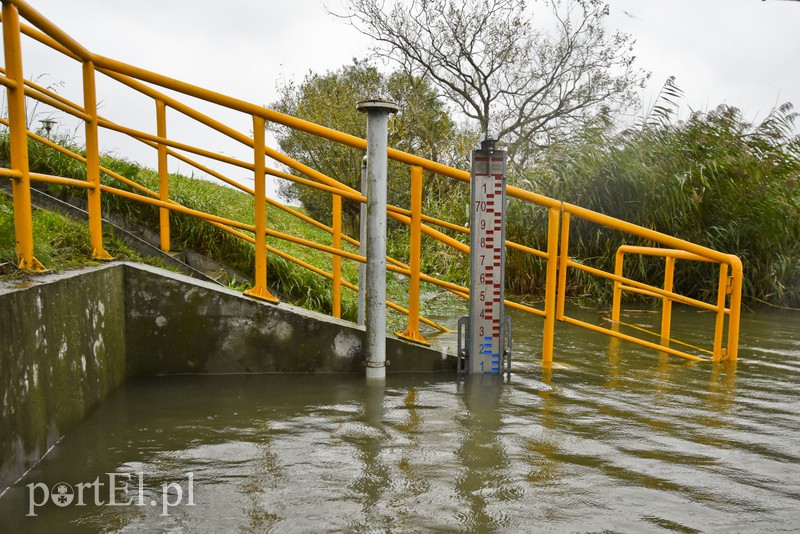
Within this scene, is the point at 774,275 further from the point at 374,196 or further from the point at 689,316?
the point at 374,196

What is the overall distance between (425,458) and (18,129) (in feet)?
7.42

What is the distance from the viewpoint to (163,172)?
197 inches

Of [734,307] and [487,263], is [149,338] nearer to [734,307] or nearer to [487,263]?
[487,263]

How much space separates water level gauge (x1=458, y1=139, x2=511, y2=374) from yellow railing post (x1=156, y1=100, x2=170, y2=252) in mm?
2091

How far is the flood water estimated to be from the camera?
7.75 ft

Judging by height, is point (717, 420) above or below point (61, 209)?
below

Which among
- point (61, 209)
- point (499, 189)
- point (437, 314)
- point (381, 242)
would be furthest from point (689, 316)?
point (61, 209)

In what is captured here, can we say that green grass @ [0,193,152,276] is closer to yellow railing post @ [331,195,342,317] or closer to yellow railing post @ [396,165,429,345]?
yellow railing post @ [331,195,342,317]

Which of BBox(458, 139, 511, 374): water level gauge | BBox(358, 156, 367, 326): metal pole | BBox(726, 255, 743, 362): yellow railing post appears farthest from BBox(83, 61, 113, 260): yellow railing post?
BBox(726, 255, 743, 362): yellow railing post

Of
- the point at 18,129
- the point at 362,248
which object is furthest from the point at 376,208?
the point at 18,129

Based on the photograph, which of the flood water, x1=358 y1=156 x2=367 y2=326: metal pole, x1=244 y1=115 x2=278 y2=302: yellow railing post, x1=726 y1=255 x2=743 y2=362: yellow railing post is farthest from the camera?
x1=726 y1=255 x2=743 y2=362: yellow railing post

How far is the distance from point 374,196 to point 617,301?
3733mm

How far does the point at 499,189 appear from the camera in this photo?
4.59m

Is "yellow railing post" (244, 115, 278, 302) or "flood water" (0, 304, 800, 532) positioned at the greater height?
"yellow railing post" (244, 115, 278, 302)
